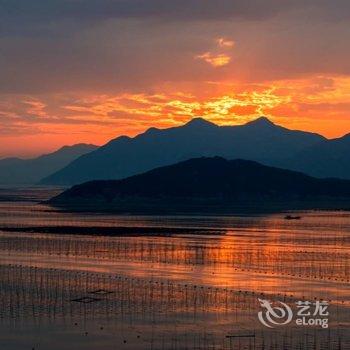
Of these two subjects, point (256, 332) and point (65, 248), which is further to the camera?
point (65, 248)

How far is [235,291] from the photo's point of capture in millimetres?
62312

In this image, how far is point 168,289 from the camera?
62.9 m

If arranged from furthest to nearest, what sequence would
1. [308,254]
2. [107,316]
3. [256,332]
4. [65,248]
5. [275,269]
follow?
[65,248] < [308,254] < [275,269] < [107,316] < [256,332]

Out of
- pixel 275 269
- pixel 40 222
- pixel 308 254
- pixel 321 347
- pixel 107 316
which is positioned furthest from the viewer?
pixel 40 222

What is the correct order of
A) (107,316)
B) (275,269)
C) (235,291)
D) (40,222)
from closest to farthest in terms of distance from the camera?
(107,316)
(235,291)
(275,269)
(40,222)

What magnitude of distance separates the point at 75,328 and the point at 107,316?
382 cm

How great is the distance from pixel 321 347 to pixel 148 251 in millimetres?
50390

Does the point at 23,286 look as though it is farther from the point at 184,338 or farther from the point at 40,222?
the point at 40,222

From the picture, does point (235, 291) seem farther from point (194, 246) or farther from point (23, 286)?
point (194, 246)

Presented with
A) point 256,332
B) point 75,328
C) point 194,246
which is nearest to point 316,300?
point 256,332

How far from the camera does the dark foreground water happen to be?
46.4 metres

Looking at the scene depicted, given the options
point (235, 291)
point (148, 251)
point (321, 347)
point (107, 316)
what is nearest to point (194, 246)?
point (148, 251)

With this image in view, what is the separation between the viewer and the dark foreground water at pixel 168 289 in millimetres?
46375

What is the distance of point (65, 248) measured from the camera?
96000mm
